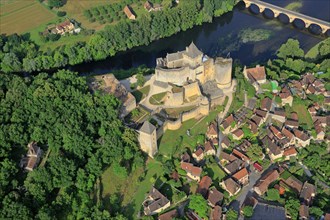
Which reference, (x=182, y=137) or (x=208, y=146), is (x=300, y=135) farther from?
(x=182, y=137)

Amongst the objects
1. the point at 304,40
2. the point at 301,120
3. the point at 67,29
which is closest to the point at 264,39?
the point at 304,40

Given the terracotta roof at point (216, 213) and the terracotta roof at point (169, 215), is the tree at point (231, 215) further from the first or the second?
the terracotta roof at point (169, 215)

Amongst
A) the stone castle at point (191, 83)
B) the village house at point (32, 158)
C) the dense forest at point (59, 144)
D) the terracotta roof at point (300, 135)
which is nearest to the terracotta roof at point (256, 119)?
the terracotta roof at point (300, 135)

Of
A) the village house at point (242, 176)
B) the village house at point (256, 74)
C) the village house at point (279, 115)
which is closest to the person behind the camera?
the village house at point (242, 176)

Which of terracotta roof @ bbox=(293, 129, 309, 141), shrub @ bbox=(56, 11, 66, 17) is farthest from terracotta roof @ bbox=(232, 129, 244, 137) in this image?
shrub @ bbox=(56, 11, 66, 17)

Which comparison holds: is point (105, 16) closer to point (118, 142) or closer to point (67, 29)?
point (67, 29)

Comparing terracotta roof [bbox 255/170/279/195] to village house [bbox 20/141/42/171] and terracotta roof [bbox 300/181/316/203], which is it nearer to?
terracotta roof [bbox 300/181/316/203]

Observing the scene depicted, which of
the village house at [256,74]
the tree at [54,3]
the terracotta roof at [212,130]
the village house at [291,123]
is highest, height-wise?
the village house at [256,74]

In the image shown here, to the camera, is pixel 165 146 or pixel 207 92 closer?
pixel 165 146
